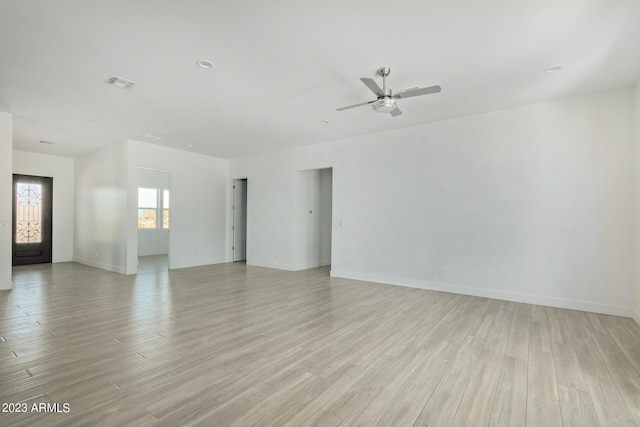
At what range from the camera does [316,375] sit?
236 centimetres

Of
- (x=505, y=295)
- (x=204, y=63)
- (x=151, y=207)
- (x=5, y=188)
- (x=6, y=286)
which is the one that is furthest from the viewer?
(x=151, y=207)

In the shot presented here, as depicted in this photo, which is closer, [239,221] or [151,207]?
[239,221]

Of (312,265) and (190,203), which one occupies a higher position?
(190,203)

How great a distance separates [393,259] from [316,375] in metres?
3.65

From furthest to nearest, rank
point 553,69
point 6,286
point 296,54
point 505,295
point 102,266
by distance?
point 102,266 → point 6,286 → point 505,295 → point 553,69 → point 296,54

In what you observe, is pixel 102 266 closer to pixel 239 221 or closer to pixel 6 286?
pixel 6 286

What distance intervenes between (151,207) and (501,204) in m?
9.67

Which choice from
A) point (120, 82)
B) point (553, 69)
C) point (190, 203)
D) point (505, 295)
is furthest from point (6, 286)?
point (553, 69)

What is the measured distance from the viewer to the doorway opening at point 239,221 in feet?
28.2

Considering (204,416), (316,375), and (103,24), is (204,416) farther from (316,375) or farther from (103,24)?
(103,24)

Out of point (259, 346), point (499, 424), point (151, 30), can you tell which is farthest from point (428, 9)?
point (259, 346)

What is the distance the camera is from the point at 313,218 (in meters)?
7.60

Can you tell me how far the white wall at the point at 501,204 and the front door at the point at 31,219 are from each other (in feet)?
24.9

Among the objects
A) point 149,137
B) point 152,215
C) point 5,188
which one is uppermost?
point 149,137
